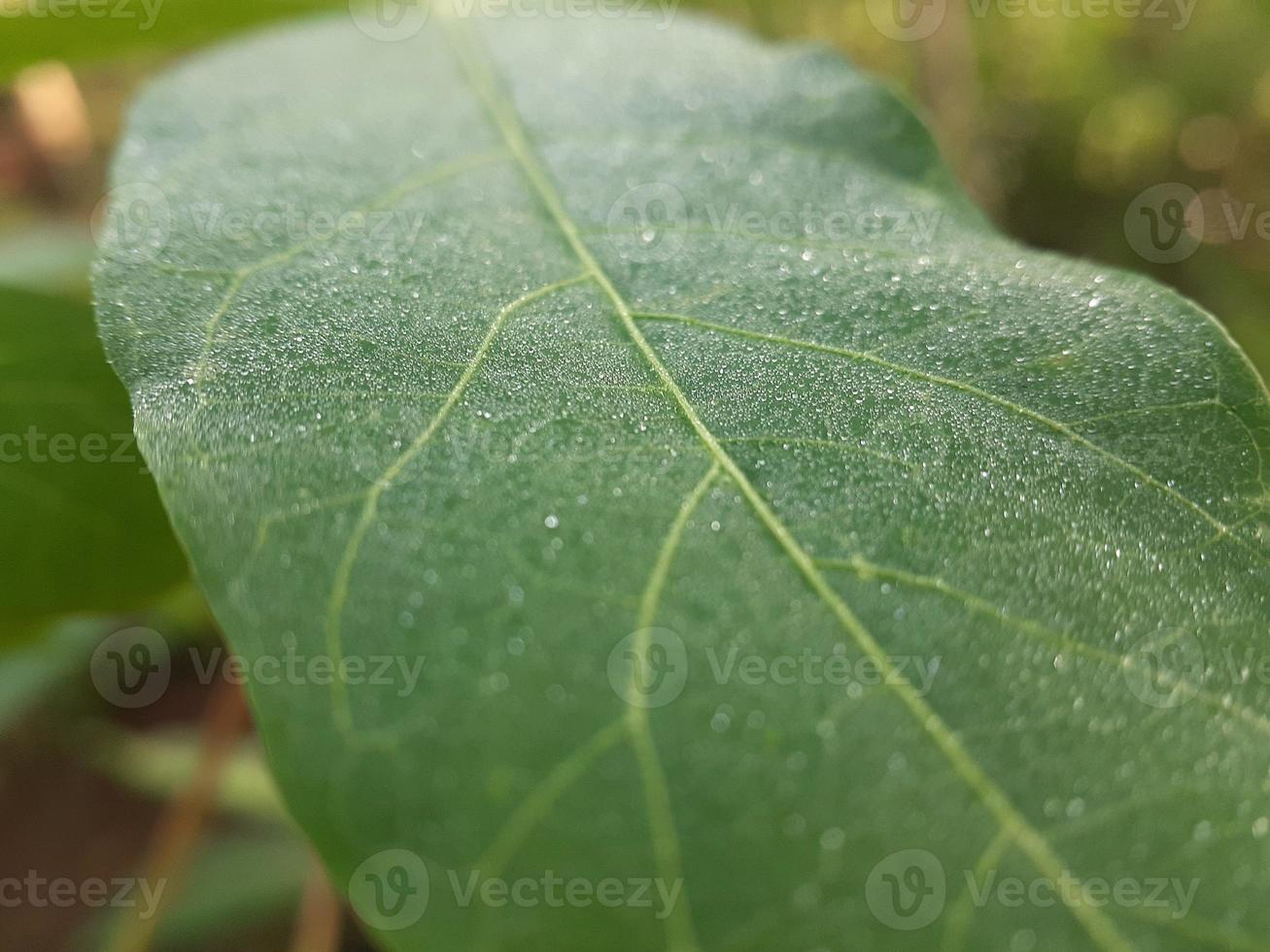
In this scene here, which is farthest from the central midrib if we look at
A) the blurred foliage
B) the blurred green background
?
the blurred foliage

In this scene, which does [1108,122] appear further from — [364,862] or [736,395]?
[364,862]

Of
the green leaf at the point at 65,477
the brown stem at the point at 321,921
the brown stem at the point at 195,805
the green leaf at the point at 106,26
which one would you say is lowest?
the brown stem at the point at 321,921

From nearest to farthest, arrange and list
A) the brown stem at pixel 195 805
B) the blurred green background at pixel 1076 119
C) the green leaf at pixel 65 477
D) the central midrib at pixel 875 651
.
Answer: the central midrib at pixel 875 651
the green leaf at pixel 65 477
the brown stem at pixel 195 805
the blurred green background at pixel 1076 119

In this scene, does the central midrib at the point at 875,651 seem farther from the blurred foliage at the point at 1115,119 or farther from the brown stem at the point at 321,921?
the blurred foliage at the point at 1115,119

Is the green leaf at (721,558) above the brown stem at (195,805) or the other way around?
above

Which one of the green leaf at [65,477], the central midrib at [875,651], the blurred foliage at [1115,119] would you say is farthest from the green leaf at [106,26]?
the blurred foliage at [1115,119]

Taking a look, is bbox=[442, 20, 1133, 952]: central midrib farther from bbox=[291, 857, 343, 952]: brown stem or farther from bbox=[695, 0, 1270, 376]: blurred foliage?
bbox=[695, 0, 1270, 376]: blurred foliage

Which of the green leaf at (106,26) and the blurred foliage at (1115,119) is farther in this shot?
the blurred foliage at (1115,119)

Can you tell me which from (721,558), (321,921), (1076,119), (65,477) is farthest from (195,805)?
(1076,119)
